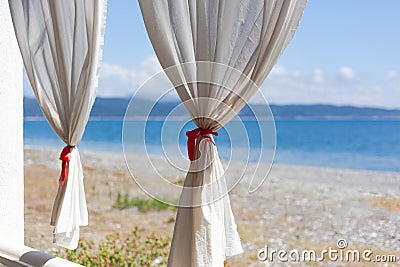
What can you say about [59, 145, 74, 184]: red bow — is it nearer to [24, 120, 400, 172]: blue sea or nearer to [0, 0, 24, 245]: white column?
[0, 0, 24, 245]: white column

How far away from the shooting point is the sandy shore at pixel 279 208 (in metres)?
9.17

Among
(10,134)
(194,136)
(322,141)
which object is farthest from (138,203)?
(194,136)

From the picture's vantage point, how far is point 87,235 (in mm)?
9336

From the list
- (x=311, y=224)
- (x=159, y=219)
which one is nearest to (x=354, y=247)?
(x=311, y=224)

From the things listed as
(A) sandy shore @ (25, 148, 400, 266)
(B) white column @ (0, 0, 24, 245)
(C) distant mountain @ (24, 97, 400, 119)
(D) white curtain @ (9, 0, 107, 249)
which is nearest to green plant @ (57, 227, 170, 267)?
(A) sandy shore @ (25, 148, 400, 266)

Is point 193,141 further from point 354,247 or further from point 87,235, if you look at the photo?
point 87,235

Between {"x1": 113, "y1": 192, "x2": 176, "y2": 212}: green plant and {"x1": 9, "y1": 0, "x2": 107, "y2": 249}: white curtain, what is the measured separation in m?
7.35

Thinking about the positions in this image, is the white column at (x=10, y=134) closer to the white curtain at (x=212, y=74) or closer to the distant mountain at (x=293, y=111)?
the white curtain at (x=212, y=74)

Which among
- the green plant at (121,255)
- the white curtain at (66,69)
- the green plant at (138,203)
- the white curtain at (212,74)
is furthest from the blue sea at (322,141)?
the white curtain at (212,74)

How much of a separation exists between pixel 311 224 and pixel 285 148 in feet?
8.62

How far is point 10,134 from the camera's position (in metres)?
2.41

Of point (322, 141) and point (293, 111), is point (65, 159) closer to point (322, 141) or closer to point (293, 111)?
point (322, 141)

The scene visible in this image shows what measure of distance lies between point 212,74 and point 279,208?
8979 mm

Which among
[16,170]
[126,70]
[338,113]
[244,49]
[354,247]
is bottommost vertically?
[354,247]
